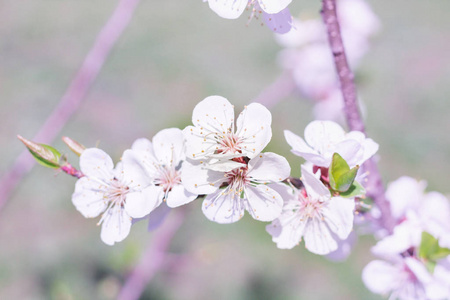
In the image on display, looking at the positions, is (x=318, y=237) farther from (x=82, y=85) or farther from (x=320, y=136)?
(x=82, y=85)

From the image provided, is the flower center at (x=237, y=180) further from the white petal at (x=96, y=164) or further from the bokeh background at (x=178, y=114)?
the bokeh background at (x=178, y=114)

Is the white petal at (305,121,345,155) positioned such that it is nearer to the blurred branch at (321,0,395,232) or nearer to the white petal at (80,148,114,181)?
the blurred branch at (321,0,395,232)

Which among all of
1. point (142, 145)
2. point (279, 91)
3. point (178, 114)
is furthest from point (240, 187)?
point (178, 114)

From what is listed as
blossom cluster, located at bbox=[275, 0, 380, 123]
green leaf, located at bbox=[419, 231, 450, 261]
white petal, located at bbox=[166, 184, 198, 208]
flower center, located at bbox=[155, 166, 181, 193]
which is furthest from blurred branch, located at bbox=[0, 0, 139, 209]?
green leaf, located at bbox=[419, 231, 450, 261]

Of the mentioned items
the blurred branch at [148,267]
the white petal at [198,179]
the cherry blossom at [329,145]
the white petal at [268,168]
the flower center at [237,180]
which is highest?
the cherry blossom at [329,145]

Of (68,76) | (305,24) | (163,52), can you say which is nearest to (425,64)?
(163,52)

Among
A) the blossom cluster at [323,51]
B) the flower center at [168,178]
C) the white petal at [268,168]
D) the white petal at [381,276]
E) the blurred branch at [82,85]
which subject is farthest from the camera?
the blossom cluster at [323,51]

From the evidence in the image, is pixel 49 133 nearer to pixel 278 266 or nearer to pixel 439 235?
pixel 439 235

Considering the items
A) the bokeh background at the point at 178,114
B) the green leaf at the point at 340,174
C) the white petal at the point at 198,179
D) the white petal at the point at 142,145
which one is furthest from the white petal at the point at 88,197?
the bokeh background at the point at 178,114
